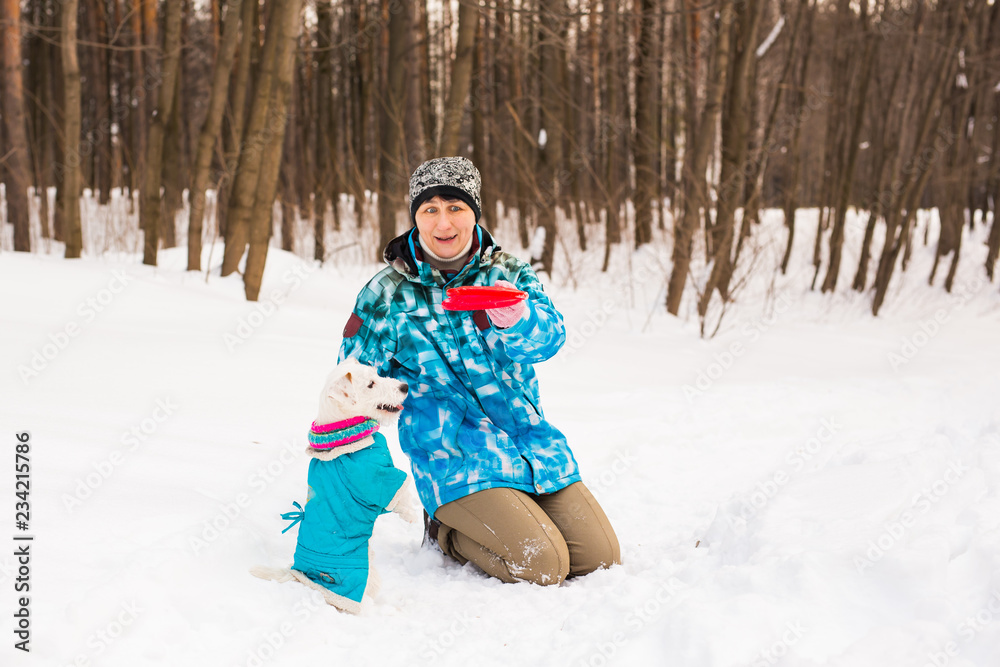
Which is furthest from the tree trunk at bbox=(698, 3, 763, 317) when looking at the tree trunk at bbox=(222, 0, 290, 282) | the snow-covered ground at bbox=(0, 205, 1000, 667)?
the tree trunk at bbox=(222, 0, 290, 282)

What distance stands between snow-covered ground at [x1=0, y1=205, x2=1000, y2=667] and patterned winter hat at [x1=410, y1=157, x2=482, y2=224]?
141 centimetres

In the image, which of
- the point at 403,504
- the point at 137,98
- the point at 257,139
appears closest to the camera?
the point at 403,504

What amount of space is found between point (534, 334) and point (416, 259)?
0.58m

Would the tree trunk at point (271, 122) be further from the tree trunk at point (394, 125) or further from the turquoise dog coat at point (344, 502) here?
the turquoise dog coat at point (344, 502)

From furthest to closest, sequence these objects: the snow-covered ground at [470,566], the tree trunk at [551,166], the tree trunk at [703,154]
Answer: the tree trunk at [551,166]
the tree trunk at [703,154]
the snow-covered ground at [470,566]

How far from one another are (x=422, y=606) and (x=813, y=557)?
1306 millimetres

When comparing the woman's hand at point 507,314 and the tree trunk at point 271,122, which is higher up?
the tree trunk at point 271,122

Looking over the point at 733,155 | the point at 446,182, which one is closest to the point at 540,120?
the point at 733,155

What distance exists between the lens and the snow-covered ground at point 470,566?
1972mm

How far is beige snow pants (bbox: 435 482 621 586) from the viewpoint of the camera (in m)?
2.74

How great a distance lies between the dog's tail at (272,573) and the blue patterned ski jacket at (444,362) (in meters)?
0.67

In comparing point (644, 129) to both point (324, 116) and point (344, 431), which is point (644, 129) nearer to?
point (324, 116)

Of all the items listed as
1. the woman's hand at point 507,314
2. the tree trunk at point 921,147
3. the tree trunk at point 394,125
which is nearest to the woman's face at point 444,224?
the woman's hand at point 507,314

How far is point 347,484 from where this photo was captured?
7.59ft
